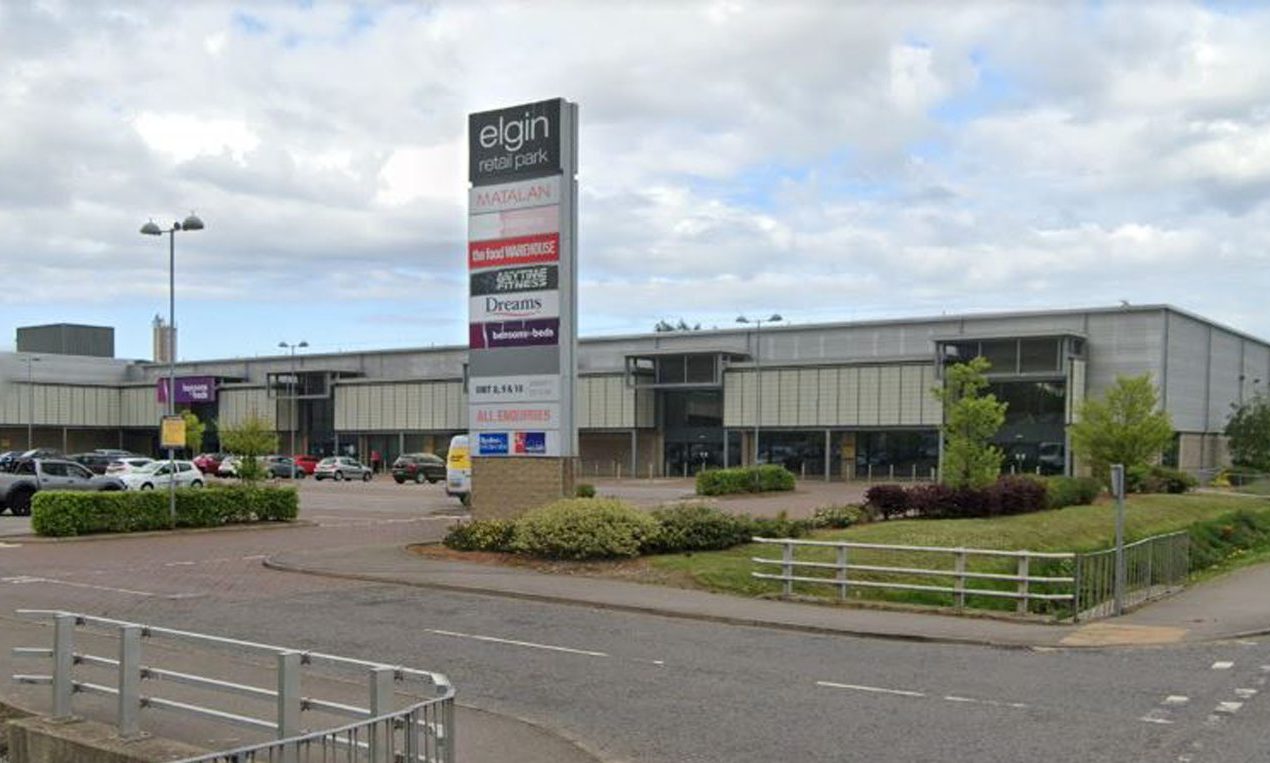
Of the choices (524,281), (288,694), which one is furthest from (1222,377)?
(288,694)

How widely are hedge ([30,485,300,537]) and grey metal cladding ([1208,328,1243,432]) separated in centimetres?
5553

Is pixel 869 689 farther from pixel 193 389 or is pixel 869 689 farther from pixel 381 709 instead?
pixel 193 389

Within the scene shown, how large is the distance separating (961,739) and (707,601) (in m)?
7.87

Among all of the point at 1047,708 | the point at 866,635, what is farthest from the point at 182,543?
the point at 1047,708

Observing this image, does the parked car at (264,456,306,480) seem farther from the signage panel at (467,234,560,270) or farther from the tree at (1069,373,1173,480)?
the signage panel at (467,234,560,270)

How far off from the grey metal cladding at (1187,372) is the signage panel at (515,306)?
4452 centimetres

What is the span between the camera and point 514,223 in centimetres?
2412

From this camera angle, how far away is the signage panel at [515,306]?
23531mm

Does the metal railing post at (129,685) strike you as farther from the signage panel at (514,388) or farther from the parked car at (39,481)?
the parked car at (39,481)

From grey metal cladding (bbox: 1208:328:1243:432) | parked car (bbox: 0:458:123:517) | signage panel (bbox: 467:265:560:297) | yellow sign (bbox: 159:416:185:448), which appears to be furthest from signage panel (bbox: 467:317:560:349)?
grey metal cladding (bbox: 1208:328:1243:432)

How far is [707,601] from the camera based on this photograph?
16.2 m

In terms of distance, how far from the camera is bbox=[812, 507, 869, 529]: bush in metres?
26.9

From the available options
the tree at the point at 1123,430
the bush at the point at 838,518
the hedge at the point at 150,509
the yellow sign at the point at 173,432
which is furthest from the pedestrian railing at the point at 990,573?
the tree at the point at 1123,430

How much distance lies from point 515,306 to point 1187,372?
4999 cm
